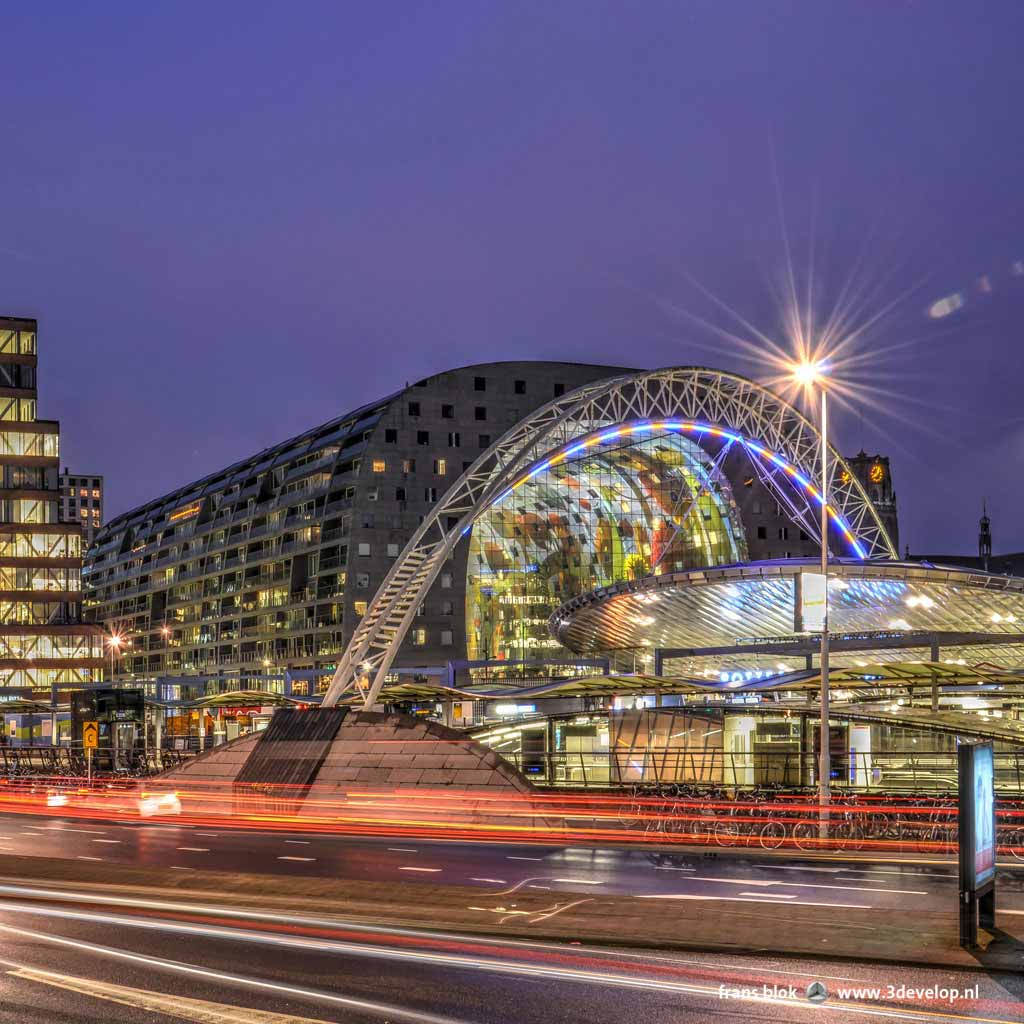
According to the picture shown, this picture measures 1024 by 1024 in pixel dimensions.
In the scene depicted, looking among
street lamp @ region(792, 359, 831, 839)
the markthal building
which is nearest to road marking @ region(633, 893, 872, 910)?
street lamp @ region(792, 359, 831, 839)

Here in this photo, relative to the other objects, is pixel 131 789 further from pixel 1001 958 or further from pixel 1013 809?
pixel 1001 958

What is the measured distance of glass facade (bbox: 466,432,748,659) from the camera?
122 meters

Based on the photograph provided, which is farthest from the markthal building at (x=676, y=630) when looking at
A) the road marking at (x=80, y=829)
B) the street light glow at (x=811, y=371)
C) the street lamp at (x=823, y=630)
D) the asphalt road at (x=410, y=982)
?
the asphalt road at (x=410, y=982)

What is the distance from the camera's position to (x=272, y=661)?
14062cm

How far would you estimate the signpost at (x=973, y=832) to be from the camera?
1705 centimetres

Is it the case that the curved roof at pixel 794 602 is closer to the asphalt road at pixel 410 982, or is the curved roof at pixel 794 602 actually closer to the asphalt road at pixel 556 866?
the asphalt road at pixel 556 866

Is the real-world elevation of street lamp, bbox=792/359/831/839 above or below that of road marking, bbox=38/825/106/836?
above

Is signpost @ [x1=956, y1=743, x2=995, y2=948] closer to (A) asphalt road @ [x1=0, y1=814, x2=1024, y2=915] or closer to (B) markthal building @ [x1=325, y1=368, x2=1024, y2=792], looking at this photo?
(A) asphalt road @ [x1=0, y1=814, x2=1024, y2=915]

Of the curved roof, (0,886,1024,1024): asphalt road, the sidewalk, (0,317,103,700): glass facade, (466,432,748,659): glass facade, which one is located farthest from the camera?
(0,317,103,700): glass facade

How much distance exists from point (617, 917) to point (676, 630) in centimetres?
5754

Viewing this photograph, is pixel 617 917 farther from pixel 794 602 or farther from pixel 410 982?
pixel 794 602

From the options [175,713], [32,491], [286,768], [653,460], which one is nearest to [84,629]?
[32,491]

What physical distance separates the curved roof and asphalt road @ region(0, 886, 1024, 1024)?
43.6m

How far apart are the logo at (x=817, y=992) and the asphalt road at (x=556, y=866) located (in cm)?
799
